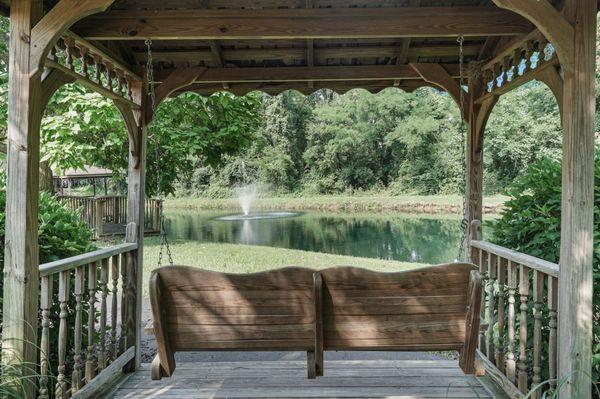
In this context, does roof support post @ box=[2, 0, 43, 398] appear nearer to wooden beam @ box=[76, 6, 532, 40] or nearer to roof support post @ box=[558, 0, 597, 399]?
wooden beam @ box=[76, 6, 532, 40]

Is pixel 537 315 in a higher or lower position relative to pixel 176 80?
lower

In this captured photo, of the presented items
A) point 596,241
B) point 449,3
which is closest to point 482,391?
point 596,241

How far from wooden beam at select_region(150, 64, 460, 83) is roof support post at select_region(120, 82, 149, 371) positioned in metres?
0.62

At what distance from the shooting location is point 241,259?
31.4 feet

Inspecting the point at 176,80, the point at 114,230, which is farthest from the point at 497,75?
the point at 114,230

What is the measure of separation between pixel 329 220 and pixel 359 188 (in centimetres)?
756

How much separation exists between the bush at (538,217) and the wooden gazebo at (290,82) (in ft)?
0.54

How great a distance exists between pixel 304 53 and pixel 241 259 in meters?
6.21

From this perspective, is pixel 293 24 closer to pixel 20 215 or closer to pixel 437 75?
pixel 437 75

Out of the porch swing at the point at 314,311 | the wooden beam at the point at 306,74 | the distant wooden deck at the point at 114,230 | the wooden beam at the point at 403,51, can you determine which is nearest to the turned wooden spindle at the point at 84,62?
the wooden beam at the point at 306,74

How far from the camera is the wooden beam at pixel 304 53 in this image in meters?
3.85

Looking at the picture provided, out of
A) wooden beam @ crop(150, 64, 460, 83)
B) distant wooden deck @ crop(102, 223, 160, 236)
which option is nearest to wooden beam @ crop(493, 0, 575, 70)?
wooden beam @ crop(150, 64, 460, 83)

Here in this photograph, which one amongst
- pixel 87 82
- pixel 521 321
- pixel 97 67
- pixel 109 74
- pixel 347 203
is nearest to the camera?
pixel 521 321

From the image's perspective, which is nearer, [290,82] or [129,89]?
[129,89]
